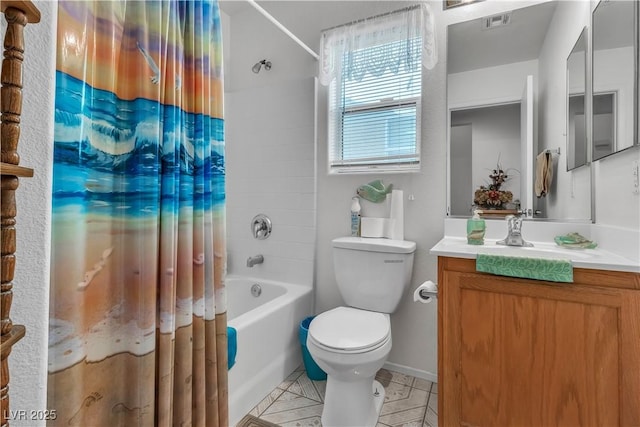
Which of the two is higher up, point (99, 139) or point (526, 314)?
point (99, 139)

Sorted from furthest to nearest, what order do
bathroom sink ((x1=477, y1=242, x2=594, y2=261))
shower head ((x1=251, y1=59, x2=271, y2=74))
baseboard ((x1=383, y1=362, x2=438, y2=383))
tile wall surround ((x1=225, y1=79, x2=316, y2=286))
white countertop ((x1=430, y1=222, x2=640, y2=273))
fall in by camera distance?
shower head ((x1=251, y1=59, x2=271, y2=74)) < tile wall surround ((x1=225, y1=79, x2=316, y2=286)) < baseboard ((x1=383, y1=362, x2=438, y2=383)) < bathroom sink ((x1=477, y1=242, x2=594, y2=261)) < white countertop ((x1=430, y1=222, x2=640, y2=273))

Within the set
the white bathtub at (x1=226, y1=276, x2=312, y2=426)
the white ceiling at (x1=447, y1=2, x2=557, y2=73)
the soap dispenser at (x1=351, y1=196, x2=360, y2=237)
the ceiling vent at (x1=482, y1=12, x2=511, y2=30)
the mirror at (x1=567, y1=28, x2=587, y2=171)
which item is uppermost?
the ceiling vent at (x1=482, y1=12, x2=511, y2=30)

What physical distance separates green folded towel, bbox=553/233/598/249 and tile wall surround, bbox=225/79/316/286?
4.40ft

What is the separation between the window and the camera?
183cm

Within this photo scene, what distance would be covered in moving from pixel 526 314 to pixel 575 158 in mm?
841

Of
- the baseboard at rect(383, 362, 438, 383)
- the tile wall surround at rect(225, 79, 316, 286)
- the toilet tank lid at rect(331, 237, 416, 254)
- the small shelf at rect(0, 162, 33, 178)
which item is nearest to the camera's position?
the small shelf at rect(0, 162, 33, 178)

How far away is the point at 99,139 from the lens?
795mm

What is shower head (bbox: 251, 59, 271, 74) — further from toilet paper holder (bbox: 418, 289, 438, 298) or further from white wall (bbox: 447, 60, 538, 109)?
toilet paper holder (bbox: 418, 289, 438, 298)

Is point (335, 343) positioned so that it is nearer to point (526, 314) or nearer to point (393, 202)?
point (526, 314)

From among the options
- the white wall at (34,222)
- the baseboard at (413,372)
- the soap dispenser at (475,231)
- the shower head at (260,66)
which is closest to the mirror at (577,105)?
the soap dispenser at (475,231)

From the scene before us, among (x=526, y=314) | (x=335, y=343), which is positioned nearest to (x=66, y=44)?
(x=335, y=343)

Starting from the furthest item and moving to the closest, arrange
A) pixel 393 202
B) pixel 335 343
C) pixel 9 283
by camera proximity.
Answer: pixel 393 202 < pixel 335 343 < pixel 9 283

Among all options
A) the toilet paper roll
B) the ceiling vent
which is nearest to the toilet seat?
the toilet paper roll

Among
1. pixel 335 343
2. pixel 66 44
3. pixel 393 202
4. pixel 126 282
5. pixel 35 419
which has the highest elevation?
pixel 66 44
